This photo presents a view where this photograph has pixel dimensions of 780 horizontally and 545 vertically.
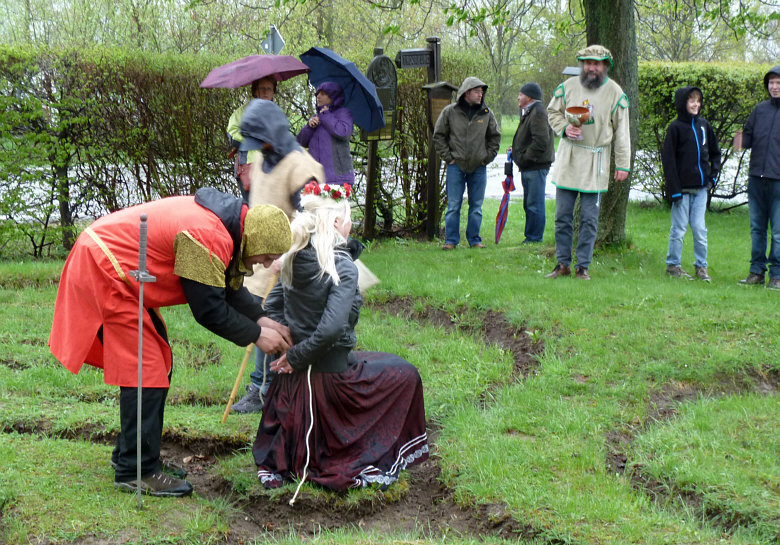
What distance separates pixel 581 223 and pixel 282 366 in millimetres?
4616

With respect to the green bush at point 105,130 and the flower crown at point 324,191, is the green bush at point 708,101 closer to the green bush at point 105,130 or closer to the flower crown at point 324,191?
the green bush at point 105,130

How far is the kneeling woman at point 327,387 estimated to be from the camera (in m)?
4.23

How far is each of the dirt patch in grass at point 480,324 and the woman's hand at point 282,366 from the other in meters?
2.13

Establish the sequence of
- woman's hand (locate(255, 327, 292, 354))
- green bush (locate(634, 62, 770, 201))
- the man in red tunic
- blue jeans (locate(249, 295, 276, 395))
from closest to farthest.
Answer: the man in red tunic
woman's hand (locate(255, 327, 292, 354))
blue jeans (locate(249, 295, 276, 395))
green bush (locate(634, 62, 770, 201))

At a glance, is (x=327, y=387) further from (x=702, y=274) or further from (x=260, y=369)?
(x=702, y=274)

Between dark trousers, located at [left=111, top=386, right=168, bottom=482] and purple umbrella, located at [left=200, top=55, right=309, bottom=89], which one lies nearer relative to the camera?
dark trousers, located at [left=111, top=386, right=168, bottom=482]

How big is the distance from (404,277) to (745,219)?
24.7 ft

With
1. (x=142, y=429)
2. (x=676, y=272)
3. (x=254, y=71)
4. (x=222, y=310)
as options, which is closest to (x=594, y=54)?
(x=676, y=272)

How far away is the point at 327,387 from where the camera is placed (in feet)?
14.4

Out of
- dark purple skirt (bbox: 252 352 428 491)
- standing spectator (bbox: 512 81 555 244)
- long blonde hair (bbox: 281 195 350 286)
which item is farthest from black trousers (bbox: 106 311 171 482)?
Answer: standing spectator (bbox: 512 81 555 244)

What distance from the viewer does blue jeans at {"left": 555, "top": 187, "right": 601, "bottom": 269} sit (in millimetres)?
8047

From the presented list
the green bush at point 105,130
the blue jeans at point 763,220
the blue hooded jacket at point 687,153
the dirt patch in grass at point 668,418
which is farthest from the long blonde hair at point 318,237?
the green bush at point 105,130

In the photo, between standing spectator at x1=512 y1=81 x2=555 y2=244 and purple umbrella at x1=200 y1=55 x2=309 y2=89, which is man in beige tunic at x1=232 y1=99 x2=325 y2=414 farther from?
standing spectator at x1=512 y1=81 x2=555 y2=244

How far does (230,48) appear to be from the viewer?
2022cm
